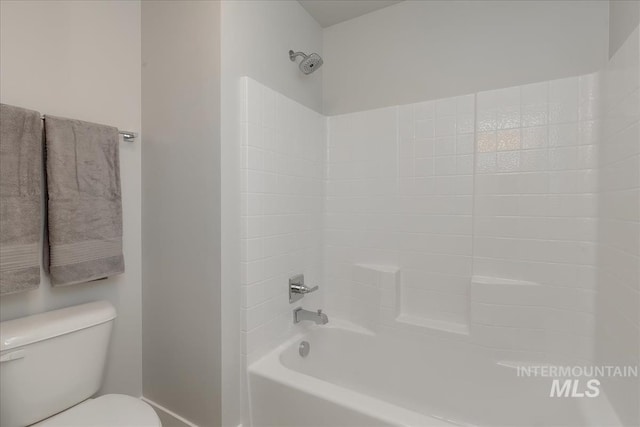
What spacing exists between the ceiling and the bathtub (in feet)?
6.64

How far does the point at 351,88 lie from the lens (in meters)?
2.06

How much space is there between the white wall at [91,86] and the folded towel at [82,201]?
5.3 inches

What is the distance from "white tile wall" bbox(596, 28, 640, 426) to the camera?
1.08 meters

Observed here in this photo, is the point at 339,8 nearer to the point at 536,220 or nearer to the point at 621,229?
the point at 536,220

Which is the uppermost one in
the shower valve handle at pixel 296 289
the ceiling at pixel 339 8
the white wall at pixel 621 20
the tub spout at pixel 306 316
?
the ceiling at pixel 339 8

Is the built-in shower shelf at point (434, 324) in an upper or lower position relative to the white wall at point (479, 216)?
lower

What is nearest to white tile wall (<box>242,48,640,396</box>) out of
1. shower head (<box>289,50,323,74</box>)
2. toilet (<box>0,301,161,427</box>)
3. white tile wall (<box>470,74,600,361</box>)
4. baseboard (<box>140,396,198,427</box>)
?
white tile wall (<box>470,74,600,361</box>)

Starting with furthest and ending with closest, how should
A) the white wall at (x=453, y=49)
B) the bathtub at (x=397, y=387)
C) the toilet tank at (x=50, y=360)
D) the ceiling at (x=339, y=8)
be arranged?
the ceiling at (x=339, y=8) → the white wall at (x=453, y=49) → the bathtub at (x=397, y=387) → the toilet tank at (x=50, y=360)

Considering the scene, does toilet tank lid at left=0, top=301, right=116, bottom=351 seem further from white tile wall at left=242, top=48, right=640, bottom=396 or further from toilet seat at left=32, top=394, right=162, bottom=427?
white tile wall at left=242, top=48, right=640, bottom=396

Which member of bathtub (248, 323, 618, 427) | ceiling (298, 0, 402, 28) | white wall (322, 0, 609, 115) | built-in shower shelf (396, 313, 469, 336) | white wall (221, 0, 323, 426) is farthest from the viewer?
ceiling (298, 0, 402, 28)

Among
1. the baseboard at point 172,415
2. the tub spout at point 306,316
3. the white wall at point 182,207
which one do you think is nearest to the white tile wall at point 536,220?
the tub spout at point 306,316

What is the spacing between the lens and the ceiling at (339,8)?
1880mm

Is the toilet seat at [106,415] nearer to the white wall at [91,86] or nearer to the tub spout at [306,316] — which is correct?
the white wall at [91,86]

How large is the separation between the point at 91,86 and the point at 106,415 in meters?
1.43
